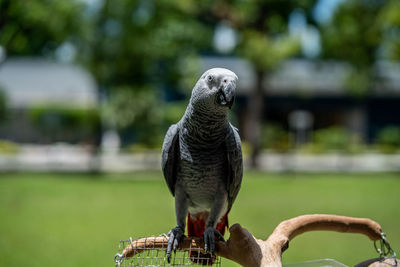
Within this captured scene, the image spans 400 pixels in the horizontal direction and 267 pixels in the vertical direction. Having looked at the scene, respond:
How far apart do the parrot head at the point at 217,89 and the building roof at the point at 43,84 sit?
21084 millimetres

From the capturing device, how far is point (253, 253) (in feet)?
4.30

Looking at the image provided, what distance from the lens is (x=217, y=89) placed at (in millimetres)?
1371

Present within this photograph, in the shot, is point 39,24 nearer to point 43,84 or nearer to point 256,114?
point 256,114

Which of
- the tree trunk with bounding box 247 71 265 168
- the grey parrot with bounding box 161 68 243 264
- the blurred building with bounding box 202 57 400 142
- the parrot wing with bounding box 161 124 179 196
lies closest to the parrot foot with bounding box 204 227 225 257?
the grey parrot with bounding box 161 68 243 264

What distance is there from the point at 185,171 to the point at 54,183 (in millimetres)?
8365

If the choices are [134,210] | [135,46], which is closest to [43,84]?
[135,46]

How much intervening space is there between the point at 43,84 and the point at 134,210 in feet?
67.4

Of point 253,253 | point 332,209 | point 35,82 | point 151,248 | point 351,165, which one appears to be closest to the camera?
point 253,253

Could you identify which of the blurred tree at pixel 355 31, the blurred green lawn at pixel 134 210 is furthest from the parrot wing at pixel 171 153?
the blurred tree at pixel 355 31

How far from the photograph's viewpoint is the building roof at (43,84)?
2191 centimetres

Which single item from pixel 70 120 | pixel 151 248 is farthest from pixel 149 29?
pixel 70 120

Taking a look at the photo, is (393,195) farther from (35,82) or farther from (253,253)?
(35,82)

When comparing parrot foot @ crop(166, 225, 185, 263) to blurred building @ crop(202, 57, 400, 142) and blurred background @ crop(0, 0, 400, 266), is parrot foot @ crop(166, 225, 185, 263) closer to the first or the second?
blurred background @ crop(0, 0, 400, 266)

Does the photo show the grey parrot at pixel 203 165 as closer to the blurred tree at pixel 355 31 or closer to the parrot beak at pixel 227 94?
the parrot beak at pixel 227 94
